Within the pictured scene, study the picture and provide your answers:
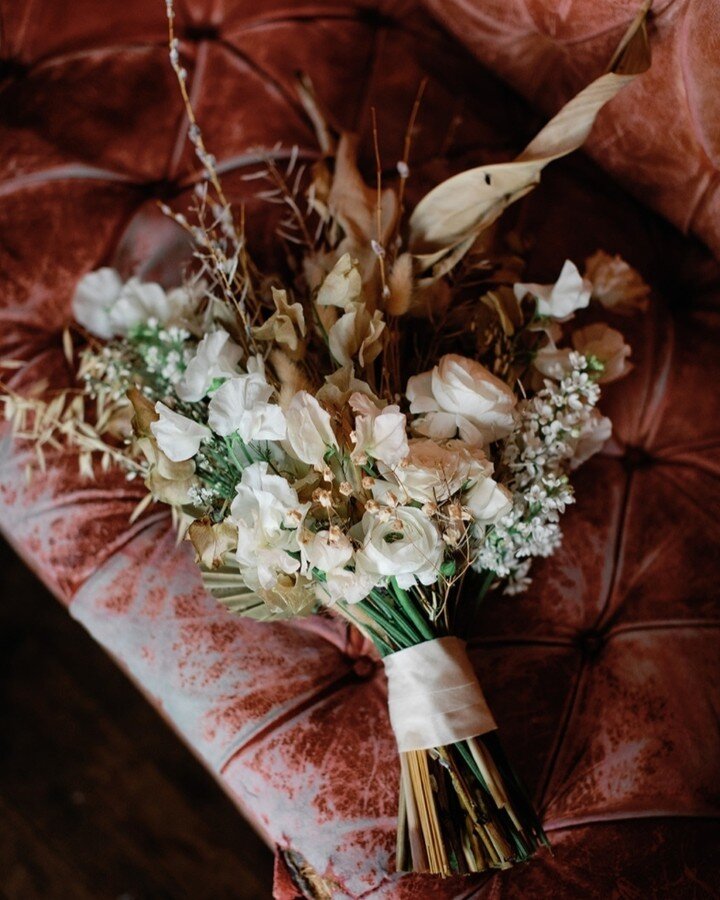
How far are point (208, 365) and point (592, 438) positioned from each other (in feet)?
0.99

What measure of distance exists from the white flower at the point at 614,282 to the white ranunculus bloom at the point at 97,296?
0.43m

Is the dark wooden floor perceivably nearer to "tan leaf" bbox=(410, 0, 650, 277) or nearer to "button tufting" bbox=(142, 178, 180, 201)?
"button tufting" bbox=(142, 178, 180, 201)

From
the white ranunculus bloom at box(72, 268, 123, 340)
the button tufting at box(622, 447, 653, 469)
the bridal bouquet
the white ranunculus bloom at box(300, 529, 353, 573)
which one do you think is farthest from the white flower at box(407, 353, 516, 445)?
→ the white ranunculus bloom at box(72, 268, 123, 340)

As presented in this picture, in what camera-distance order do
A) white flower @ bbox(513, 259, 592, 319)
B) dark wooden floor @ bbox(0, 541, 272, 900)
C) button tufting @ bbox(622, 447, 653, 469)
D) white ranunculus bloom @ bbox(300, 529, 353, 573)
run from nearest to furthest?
1. white ranunculus bloom @ bbox(300, 529, 353, 573)
2. white flower @ bbox(513, 259, 592, 319)
3. button tufting @ bbox(622, 447, 653, 469)
4. dark wooden floor @ bbox(0, 541, 272, 900)

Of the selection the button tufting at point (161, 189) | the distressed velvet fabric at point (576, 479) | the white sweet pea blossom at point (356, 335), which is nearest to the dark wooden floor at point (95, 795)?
the distressed velvet fabric at point (576, 479)

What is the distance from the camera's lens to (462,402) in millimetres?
537

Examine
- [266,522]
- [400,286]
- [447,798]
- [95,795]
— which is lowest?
[95,795]

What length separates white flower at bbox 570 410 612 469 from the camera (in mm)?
624

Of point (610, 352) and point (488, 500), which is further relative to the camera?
point (610, 352)

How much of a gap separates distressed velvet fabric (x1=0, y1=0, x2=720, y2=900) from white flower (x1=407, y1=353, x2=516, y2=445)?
0.64 ft

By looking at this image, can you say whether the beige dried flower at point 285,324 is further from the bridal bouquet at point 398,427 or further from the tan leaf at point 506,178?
the tan leaf at point 506,178

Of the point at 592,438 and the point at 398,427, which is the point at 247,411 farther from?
the point at 592,438

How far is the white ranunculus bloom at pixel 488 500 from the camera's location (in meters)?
0.52

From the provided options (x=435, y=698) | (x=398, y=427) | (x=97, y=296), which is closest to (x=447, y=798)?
(x=435, y=698)
